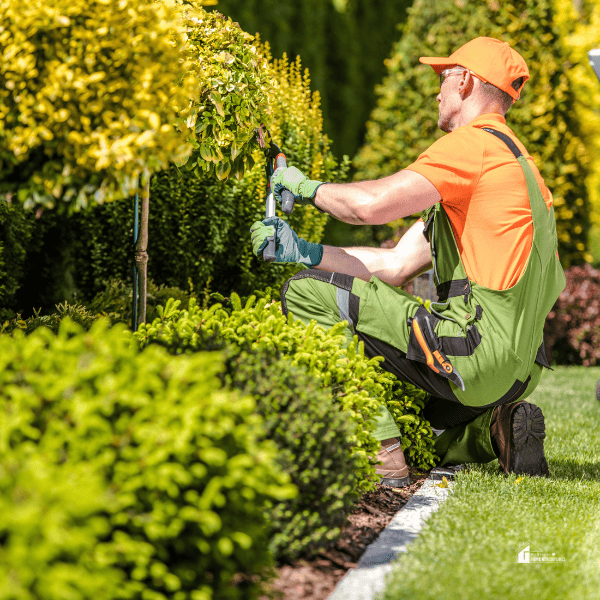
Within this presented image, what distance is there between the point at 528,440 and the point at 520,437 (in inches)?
2.0

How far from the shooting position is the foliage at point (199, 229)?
4754 millimetres

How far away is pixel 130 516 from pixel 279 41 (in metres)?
7.44

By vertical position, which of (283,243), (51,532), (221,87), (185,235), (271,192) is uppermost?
(221,87)

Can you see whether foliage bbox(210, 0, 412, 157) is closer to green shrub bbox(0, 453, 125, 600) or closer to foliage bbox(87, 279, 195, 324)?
foliage bbox(87, 279, 195, 324)

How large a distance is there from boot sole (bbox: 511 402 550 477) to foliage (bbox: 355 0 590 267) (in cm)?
548

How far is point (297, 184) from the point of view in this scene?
2830 mm

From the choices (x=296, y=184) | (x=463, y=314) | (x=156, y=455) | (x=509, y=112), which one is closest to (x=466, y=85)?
(x=296, y=184)

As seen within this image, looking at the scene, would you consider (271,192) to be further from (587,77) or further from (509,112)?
(587,77)

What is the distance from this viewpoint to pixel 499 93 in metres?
3.01

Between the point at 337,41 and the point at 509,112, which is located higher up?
the point at 337,41

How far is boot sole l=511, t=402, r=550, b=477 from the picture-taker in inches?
113

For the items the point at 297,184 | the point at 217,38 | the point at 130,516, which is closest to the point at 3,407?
the point at 130,516

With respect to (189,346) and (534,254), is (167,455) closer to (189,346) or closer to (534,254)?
(189,346)

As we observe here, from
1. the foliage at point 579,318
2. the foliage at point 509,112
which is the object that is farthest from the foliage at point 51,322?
the foliage at point 579,318
